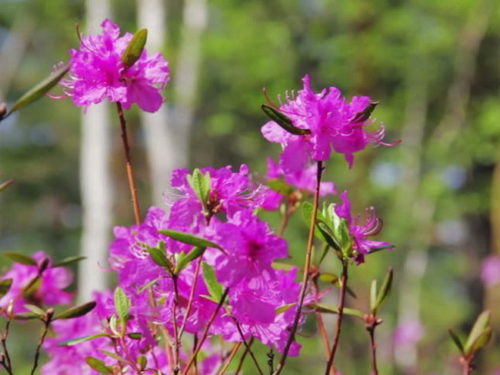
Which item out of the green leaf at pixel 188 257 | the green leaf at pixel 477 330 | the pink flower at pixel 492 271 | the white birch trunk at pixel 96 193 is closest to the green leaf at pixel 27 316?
the green leaf at pixel 188 257

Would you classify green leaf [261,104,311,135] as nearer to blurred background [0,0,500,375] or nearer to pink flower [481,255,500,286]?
blurred background [0,0,500,375]

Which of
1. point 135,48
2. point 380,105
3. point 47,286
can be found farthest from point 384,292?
point 380,105


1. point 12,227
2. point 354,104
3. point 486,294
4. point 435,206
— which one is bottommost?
point 12,227

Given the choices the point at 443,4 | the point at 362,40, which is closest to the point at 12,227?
the point at 362,40

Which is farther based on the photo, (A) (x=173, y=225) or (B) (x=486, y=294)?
(B) (x=486, y=294)

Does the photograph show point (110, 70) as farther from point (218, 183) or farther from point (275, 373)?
point (275, 373)

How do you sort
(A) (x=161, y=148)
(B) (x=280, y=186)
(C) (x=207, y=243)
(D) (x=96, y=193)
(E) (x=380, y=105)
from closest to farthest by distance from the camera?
(C) (x=207, y=243) → (B) (x=280, y=186) → (D) (x=96, y=193) → (A) (x=161, y=148) → (E) (x=380, y=105)

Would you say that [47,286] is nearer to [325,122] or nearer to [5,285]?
[5,285]
